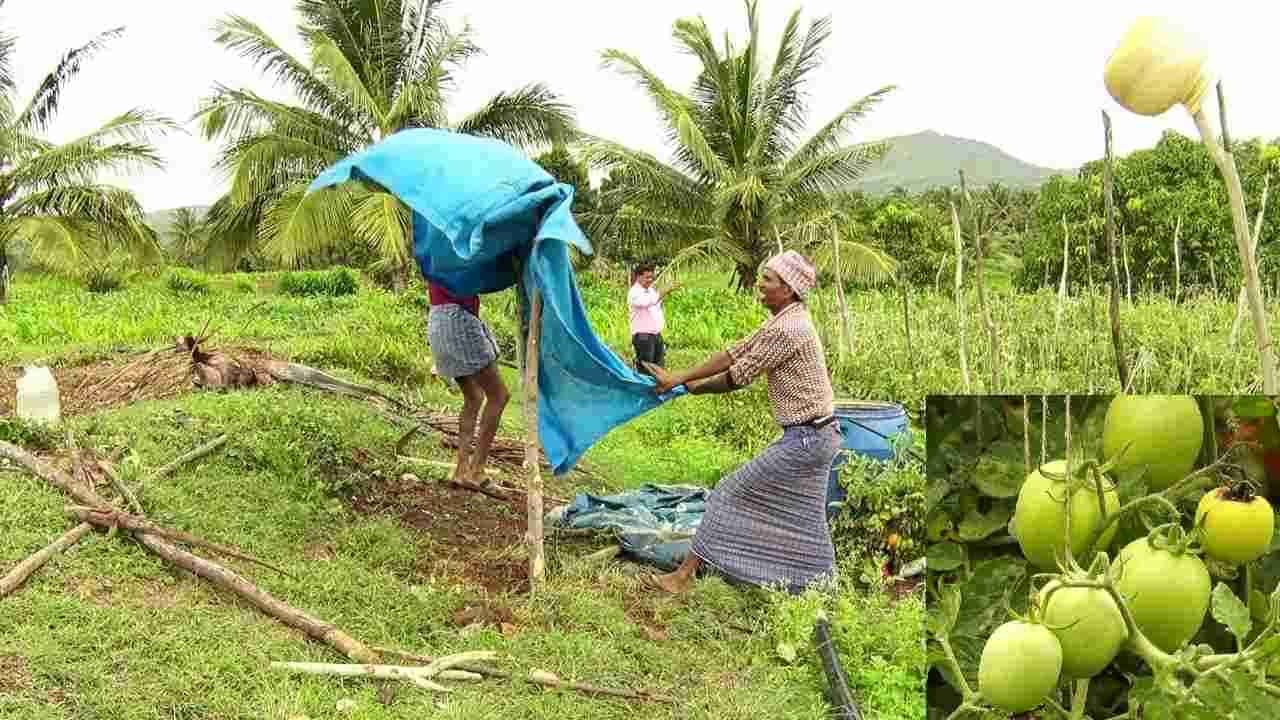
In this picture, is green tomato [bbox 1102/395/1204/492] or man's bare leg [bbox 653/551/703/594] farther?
man's bare leg [bbox 653/551/703/594]

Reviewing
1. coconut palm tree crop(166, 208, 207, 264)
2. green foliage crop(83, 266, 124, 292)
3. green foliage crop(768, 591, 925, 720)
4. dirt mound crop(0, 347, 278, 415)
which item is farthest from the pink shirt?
coconut palm tree crop(166, 208, 207, 264)

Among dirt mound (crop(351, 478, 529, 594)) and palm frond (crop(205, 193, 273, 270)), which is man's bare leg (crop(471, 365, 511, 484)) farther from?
palm frond (crop(205, 193, 273, 270))

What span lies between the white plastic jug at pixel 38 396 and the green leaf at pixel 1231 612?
Answer: 6.46 meters

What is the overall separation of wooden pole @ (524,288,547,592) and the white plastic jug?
3252mm

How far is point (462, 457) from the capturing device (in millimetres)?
5816

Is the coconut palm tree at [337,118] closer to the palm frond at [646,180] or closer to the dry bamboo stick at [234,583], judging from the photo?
the palm frond at [646,180]

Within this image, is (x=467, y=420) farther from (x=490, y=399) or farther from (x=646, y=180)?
(x=646, y=180)

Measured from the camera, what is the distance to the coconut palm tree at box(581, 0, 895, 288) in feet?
57.4

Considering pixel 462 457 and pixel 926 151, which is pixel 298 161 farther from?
pixel 926 151

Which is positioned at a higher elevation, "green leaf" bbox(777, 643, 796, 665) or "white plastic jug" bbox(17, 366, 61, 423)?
"white plastic jug" bbox(17, 366, 61, 423)

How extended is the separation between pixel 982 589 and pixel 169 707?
10.1ft

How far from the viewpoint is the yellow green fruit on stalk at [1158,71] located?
0.87 metres

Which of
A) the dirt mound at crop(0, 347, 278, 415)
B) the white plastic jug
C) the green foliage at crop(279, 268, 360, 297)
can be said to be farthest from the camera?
the green foliage at crop(279, 268, 360, 297)

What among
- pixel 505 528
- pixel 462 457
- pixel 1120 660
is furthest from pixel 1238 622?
pixel 462 457
